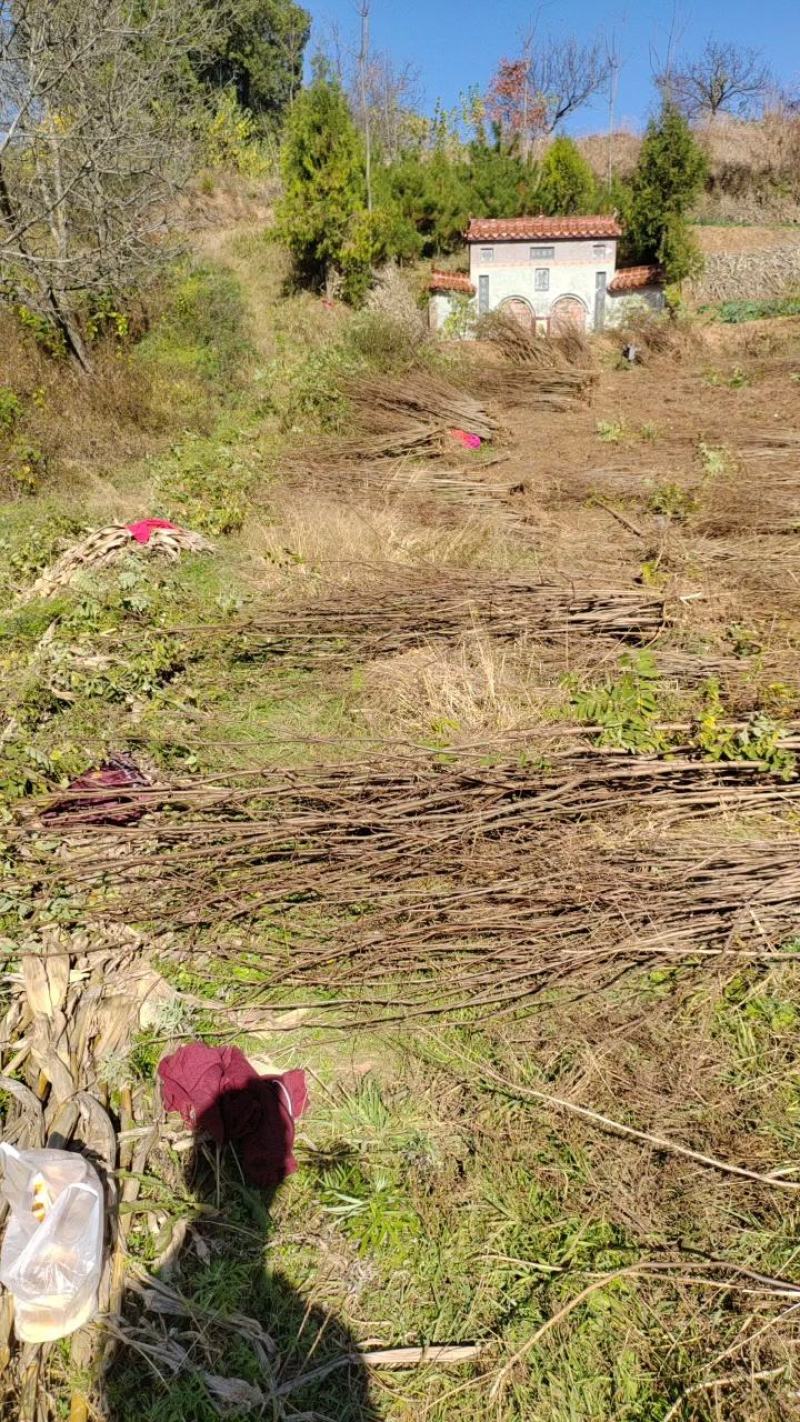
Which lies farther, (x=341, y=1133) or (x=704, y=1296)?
(x=341, y=1133)

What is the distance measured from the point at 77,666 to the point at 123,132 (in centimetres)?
782

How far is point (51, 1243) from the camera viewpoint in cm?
185

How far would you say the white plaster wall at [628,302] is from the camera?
56.6ft

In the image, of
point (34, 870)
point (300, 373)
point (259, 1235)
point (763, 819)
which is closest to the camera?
point (259, 1235)

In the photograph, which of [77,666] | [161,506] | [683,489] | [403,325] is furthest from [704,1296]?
[403,325]

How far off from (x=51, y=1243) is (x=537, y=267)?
1931cm

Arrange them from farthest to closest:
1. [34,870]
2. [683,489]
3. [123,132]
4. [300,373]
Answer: [300,373] → [123,132] → [683,489] → [34,870]

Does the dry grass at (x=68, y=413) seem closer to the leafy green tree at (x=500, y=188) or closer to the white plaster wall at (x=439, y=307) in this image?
the white plaster wall at (x=439, y=307)

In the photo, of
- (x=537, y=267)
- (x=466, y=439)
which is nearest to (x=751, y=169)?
(x=537, y=267)

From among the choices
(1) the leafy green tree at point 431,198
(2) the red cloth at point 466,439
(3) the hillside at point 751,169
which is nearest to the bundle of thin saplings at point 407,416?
(2) the red cloth at point 466,439

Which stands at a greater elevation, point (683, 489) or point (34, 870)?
point (683, 489)

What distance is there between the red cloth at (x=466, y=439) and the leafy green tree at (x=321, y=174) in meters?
9.44

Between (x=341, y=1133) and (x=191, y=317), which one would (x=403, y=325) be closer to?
(x=191, y=317)

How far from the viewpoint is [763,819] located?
11.0ft
